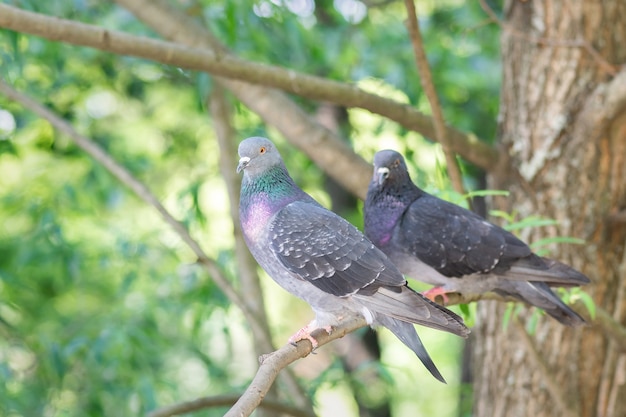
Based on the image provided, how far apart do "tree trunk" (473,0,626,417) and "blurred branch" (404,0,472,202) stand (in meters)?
0.61

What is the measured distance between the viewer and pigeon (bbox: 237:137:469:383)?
2.69 meters

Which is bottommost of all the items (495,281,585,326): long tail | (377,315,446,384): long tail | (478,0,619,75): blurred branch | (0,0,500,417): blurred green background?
(0,0,500,417): blurred green background

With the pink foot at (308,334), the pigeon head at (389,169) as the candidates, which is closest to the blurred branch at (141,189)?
the pigeon head at (389,169)

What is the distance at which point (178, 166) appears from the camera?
7.05 meters

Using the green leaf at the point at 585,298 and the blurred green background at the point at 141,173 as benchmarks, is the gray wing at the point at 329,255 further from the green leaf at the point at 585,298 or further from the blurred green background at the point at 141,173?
the blurred green background at the point at 141,173

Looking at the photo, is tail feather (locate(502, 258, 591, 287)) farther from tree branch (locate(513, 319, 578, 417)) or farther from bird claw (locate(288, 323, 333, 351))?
bird claw (locate(288, 323, 333, 351))

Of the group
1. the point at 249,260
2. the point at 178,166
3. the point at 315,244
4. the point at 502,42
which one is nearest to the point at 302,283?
the point at 315,244

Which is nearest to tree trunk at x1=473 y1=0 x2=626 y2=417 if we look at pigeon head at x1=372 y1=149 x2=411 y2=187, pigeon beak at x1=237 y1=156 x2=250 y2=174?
pigeon head at x1=372 y1=149 x2=411 y2=187

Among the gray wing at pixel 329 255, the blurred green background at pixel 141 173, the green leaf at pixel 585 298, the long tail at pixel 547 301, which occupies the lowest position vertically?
the blurred green background at pixel 141 173

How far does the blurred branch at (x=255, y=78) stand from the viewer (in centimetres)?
326

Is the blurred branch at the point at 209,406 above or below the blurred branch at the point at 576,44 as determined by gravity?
below

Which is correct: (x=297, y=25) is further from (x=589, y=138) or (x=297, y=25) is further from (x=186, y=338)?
(x=186, y=338)

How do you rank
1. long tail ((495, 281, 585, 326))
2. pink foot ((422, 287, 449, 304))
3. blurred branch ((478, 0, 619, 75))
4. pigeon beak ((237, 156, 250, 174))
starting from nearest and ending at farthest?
pigeon beak ((237, 156, 250, 174)), long tail ((495, 281, 585, 326)), pink foot ((422, 287, 449, 304)), blurred branch ((478, 0, 619, 75))

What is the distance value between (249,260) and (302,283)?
211cm
